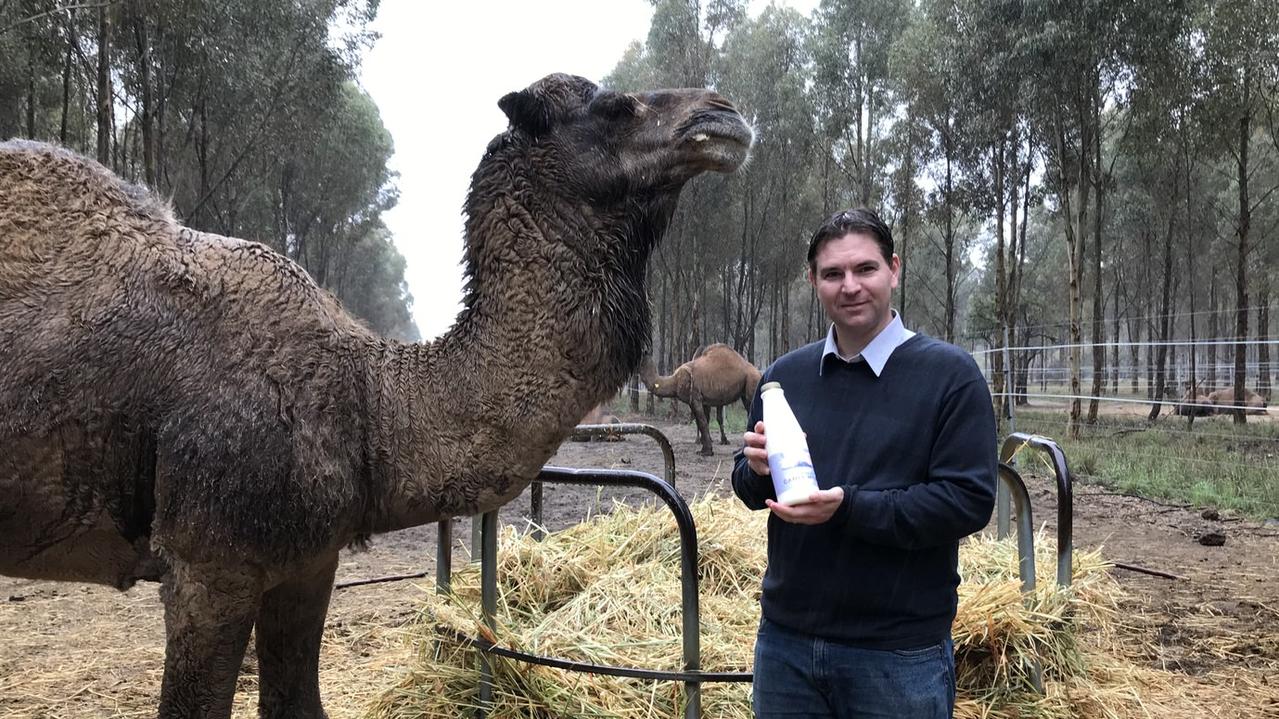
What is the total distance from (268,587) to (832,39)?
1145 inches

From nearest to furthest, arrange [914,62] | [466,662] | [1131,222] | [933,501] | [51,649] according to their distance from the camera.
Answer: [933,501]
[466,662]
[51,649]
[914,62]
[1131,222]

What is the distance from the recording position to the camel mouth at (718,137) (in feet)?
8.20

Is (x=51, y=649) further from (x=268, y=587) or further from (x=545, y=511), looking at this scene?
(x=545, y=511)

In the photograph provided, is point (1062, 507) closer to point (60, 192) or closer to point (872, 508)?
point (872, 508)

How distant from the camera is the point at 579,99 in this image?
2.75m

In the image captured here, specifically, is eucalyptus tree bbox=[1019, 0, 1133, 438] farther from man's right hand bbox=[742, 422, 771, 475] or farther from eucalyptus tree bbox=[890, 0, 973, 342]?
man's right hand bbox=[742, 422, 771, 475]

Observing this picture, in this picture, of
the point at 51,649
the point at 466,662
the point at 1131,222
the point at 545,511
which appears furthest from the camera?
the point at 1131,222

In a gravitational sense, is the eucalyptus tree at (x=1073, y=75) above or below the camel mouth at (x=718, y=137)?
above

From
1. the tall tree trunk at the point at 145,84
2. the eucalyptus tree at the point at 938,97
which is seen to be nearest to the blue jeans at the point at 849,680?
the tall tree trunk at the point at 145,84

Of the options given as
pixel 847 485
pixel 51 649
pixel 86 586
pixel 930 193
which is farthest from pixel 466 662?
pixel 930 193

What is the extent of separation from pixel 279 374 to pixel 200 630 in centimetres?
77

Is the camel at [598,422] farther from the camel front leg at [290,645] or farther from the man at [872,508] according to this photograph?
the camel front leg at [290,645]

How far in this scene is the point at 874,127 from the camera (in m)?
29.5

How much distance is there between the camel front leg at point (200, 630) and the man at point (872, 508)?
153 centimetres
